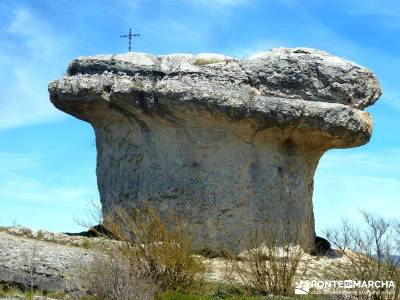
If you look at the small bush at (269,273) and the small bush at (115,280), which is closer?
the small bush at (115,280)

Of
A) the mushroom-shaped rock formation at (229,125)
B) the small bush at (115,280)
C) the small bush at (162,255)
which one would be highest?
the mushroom-shaped rock formation at (229,125)

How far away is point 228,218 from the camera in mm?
15977

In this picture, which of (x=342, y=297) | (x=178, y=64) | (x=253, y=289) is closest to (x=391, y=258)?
(x=342, y=297)

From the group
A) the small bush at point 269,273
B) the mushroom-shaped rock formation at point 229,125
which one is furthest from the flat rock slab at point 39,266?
the mushroom-shaped rock formation at point 229,125

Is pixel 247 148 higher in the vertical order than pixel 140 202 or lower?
higher

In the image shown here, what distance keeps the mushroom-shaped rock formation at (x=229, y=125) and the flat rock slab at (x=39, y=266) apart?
3.37 m

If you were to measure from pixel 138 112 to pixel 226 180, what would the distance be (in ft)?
8.27

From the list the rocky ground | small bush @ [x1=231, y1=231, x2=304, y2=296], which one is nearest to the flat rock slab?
the rocky ground

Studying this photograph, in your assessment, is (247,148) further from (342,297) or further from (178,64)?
(342,297)

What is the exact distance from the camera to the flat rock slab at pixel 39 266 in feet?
42.5

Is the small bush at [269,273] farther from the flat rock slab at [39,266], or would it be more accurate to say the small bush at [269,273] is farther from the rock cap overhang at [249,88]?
the rock cap overhang at [249,88]

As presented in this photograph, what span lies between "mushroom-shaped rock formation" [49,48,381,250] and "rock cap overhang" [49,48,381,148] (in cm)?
2

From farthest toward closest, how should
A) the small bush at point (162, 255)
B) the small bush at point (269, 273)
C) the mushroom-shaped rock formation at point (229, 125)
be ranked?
the mushroom-shaped rock formation at point (229, 125)
the small bush at point (269, 273)
the small bush at point (162, 255)

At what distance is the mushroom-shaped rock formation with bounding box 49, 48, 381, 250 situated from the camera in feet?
52.2
